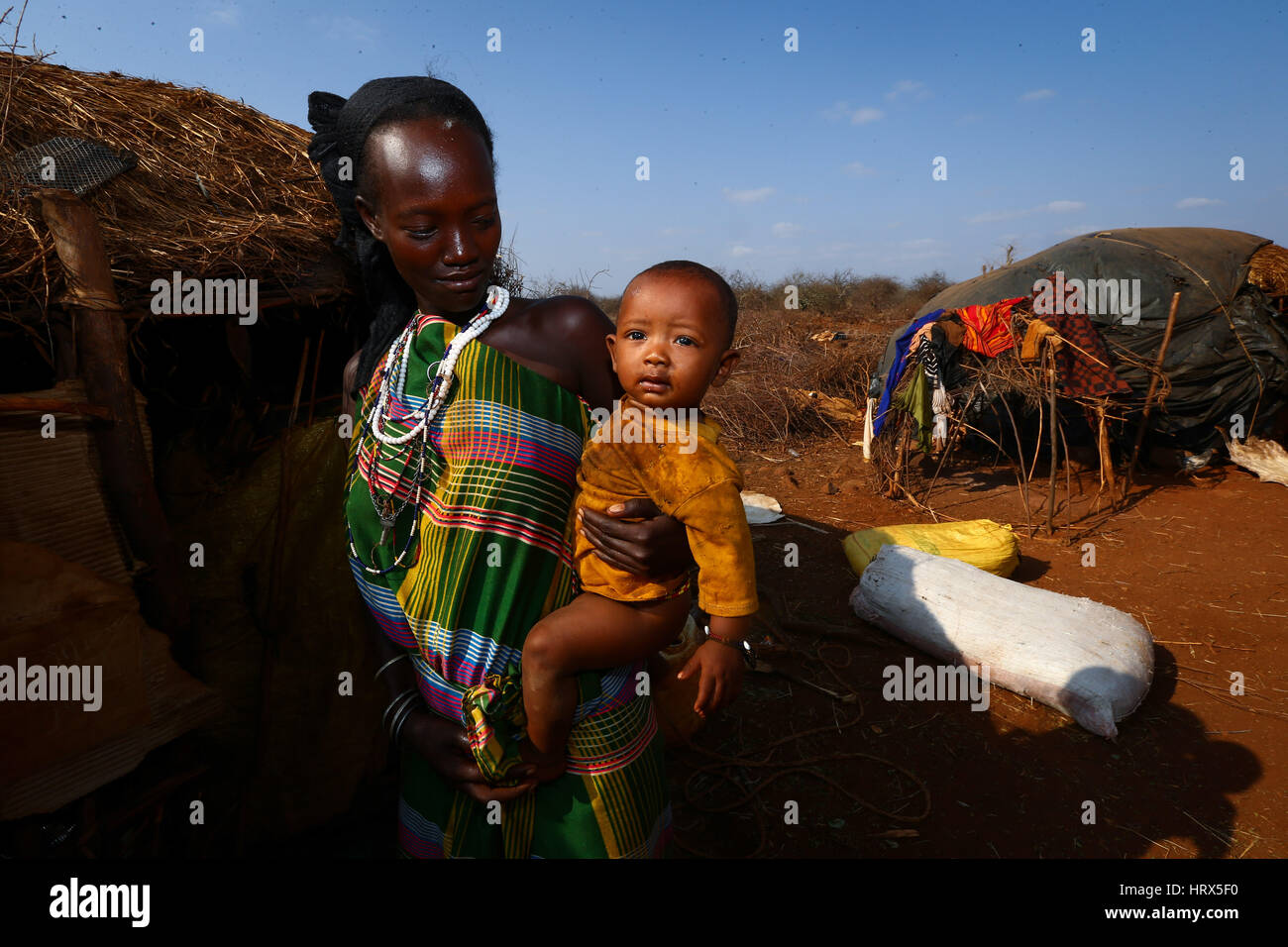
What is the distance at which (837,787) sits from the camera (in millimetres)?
3197

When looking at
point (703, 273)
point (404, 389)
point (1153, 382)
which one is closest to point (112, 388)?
point (404, 389)

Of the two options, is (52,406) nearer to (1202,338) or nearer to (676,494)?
(676,494)

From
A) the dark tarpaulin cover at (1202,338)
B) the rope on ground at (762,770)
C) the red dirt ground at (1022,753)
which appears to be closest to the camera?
the red dirt ground at (1022,753)

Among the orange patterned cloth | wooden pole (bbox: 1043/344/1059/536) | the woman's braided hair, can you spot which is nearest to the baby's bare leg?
the woman's braided hair

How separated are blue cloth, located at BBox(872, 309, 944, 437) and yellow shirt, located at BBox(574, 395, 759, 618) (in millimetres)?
6483

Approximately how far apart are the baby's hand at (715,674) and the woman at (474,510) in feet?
0.61

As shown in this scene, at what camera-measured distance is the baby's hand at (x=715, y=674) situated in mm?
1314

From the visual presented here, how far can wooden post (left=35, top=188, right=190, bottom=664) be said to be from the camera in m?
1.64

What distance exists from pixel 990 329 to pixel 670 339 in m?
6.51

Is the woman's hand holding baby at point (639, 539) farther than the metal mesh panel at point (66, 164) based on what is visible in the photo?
No

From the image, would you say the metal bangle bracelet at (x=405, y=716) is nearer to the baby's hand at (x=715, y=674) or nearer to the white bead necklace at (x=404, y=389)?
the white bead necklace at (x=404, y=389)

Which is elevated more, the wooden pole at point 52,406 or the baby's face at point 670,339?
the baby's face at point 670,339

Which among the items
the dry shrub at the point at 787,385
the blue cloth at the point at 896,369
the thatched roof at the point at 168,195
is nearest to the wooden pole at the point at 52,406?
the thatched roof at the point at 168,195

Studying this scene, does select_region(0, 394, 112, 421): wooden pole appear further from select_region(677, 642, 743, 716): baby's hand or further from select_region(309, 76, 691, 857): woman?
select_region(677, 642, 743, 716): baby's hand
